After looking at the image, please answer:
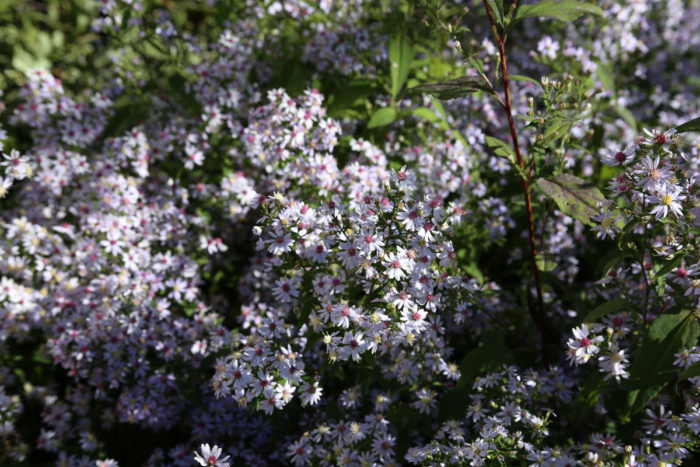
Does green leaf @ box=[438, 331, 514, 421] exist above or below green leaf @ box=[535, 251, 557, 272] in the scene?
below

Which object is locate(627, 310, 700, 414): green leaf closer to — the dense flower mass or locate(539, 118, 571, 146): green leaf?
the dense flower mass

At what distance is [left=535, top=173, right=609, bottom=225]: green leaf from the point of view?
251 cm

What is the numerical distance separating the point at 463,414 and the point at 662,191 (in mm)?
1374

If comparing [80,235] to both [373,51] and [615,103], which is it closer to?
[373,51]

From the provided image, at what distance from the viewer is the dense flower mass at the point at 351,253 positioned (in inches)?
94.2

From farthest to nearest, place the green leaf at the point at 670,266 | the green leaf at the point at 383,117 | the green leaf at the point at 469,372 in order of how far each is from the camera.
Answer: the green leaf at the point at 383,117
the green leaf at the point at 469,372
the green leaf at the point at 670,266

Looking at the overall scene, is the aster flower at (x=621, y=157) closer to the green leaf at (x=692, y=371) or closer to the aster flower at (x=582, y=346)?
the aster flower at (x=582, y=346)

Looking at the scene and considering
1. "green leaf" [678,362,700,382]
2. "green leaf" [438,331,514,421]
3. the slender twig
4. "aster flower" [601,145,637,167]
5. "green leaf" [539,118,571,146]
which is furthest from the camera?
"green leaf" [438,331,514,421]

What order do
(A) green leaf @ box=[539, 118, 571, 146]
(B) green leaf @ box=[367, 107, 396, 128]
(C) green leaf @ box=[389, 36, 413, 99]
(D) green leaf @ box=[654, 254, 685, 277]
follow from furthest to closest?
(B) green leaf @ box=[367, 107, 396, 128], (C) green leaf @ box=[389, 36, 413, 99], (A) green leaf @ box=[539, 118, 571, 146], (D) green leaf @ box=[654, 254, 685, 277]

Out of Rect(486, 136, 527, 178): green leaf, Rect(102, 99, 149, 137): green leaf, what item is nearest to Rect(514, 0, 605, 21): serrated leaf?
Rect(486, 136, 527, 178): green leaf

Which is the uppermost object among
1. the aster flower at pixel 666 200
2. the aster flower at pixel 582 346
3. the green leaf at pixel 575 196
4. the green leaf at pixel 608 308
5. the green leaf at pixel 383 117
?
the green leaf at pixel 383 117

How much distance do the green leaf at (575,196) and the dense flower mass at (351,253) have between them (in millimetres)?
15

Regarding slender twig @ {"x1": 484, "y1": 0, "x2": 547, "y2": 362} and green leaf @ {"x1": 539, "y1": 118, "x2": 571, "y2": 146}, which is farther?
slender twig @ {"x1": 484, "y1": 0, "x2": 547, "y2": 362}

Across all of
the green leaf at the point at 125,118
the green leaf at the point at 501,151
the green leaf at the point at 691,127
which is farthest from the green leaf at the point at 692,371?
the green leaf at the point at 125,118
